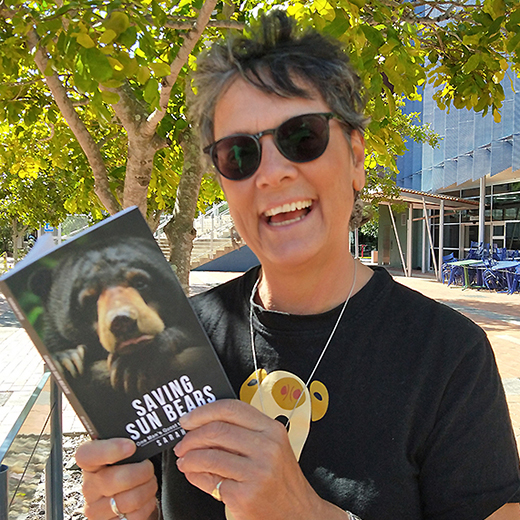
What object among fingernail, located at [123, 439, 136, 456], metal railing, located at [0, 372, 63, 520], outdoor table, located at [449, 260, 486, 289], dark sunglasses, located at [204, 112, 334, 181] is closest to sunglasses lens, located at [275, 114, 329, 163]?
dark sunglasses, located at [204, 112, 334, 181]

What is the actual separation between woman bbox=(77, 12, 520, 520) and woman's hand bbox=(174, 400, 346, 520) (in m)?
0.07

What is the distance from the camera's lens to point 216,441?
2.83ft

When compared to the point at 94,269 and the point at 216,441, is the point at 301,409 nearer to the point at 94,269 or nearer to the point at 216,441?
the point at 216,441

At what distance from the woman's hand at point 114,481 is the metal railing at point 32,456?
43 cm

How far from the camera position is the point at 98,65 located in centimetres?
192

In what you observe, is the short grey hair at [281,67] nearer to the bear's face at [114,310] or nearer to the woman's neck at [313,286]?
the woman's neck at [313,286]

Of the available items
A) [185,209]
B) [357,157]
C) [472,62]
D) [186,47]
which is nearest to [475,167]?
[472,62]

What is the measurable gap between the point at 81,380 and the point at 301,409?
554 mm

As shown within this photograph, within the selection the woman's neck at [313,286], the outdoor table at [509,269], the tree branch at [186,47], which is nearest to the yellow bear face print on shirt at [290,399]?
the woman's neck at [313,286]

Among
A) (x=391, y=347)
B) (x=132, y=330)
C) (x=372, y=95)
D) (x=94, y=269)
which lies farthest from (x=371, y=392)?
(x=372, y=95)

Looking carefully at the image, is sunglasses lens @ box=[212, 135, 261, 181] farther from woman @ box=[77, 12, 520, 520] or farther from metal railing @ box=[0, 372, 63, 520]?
metal railing @ box=[0, 372, 63, 520]

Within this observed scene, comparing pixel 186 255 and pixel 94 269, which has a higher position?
pixel 94 269

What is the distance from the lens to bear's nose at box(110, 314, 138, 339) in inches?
34.5

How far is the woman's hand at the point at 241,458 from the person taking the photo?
2.81ft
